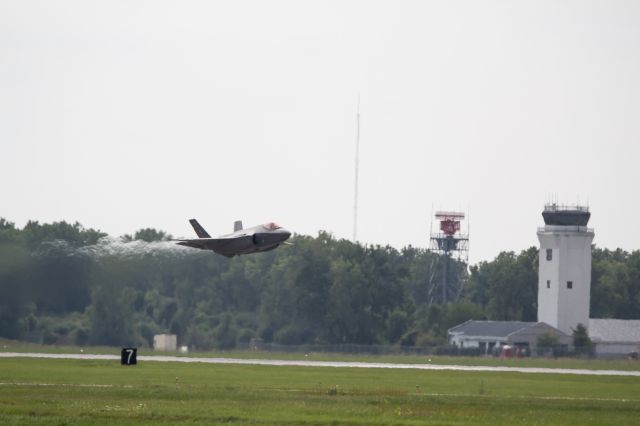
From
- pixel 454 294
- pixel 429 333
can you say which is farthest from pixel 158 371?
pixel 454 294

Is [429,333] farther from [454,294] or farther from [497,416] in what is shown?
[497,416]

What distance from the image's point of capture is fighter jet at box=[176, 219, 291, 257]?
225 feet

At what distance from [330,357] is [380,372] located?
99.1ft

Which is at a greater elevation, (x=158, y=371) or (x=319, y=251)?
(x=319, y=251)

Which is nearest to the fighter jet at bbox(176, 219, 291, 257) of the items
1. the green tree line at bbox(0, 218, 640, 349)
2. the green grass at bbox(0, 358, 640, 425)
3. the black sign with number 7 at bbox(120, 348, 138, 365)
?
the green grass at bbox(0, 358, 640, 425)

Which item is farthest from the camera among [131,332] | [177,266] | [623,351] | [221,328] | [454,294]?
[454,294]

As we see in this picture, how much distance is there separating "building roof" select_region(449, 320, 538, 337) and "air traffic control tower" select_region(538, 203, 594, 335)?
3462mm

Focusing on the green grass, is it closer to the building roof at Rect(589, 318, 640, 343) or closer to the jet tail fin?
the jet tail fin

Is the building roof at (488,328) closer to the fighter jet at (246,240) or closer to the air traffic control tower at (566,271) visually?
the air traffic control tower at (566,271)

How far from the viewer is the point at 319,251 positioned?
148m

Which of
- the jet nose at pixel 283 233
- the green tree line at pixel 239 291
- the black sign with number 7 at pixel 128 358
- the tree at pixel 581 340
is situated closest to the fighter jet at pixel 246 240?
the jet nose at pixel 283 233

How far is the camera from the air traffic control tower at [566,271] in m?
145

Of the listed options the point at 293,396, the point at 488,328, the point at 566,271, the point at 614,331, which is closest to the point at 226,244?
the point at 293,396

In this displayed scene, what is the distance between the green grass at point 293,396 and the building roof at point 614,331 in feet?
200
